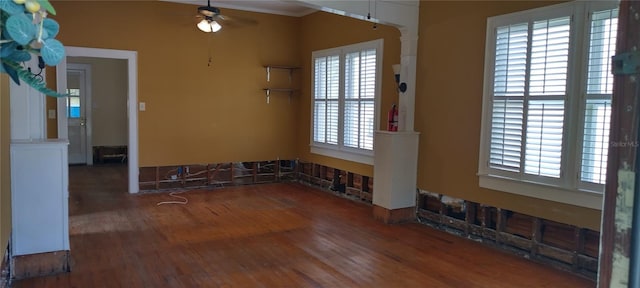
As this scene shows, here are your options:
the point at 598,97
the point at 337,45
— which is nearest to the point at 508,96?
the point at 598,97

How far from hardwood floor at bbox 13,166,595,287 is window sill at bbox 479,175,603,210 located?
0.58 m

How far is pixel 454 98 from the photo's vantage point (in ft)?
15.4

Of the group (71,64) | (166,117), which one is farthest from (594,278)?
(71,64)

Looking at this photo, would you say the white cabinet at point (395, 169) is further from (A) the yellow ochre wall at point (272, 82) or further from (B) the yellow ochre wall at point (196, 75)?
(B) the yellow ochre wall at point (196, 75)

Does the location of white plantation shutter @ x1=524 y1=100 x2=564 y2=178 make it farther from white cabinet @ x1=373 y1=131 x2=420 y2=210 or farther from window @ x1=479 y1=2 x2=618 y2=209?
white cabinet @ x1=373 y1=131 x2=420 y2=210

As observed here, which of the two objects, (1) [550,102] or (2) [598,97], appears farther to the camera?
(1) [550,102]

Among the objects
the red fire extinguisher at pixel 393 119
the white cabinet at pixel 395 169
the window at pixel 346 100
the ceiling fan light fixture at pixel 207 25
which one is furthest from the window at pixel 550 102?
the ceiling fan light fixture at pixel 207 25

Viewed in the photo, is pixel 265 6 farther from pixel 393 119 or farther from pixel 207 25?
pixel 393 119

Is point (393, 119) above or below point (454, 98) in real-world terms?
below

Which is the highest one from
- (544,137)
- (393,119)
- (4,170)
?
(393,119)

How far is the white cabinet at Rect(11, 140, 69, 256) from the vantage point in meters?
3.24

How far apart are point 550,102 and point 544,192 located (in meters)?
0.78

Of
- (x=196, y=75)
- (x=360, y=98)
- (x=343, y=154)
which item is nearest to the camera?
(x=360, y=98)

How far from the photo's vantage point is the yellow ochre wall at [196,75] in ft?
20.0
